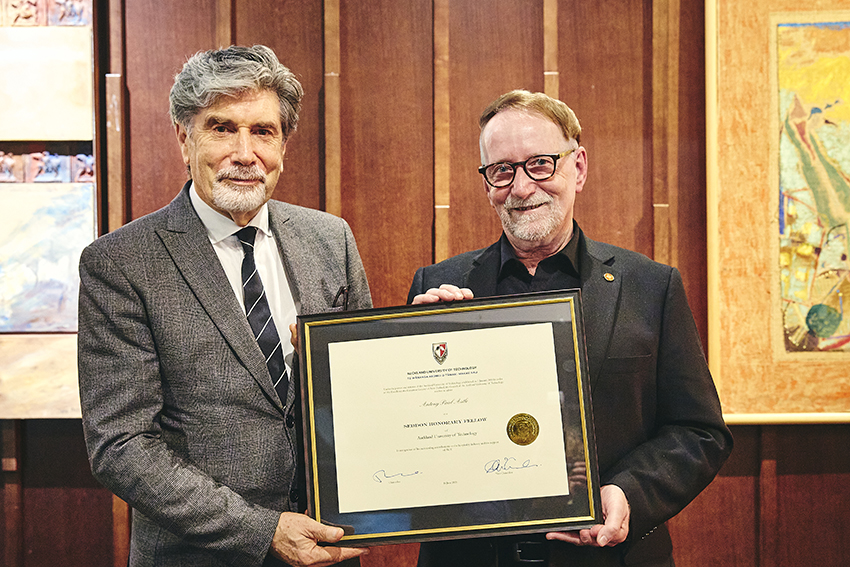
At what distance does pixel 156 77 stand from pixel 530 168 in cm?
166

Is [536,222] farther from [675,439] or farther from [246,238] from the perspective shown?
[246,238]

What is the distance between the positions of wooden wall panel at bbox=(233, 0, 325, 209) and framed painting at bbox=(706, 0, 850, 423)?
1.47m

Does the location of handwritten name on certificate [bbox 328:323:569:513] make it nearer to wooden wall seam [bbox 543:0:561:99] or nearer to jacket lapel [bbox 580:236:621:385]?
jacket lapel [bbox 580:236:621:385]

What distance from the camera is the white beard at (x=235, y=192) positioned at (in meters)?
1.41

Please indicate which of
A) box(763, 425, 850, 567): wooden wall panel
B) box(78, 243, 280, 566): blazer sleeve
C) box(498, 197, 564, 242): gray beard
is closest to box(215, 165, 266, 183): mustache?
box(78, 243, 280, 566): blazer sleeve

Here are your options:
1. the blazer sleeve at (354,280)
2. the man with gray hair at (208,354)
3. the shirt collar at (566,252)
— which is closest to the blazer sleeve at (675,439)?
the shirt collar at (566,252)

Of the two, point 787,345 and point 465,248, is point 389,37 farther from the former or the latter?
point 787,345

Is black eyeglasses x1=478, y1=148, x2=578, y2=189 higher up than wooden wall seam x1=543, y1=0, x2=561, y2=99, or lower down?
lower down

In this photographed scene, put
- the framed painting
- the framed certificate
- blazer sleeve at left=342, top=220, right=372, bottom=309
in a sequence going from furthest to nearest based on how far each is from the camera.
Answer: the framed painting
blazer sleeve at left=342, top=220, right=372, bottom=309
the framed certificate

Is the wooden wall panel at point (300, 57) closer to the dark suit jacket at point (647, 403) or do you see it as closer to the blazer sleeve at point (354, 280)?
the blazer sleeve at point (354, 280)

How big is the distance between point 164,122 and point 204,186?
3.64ft

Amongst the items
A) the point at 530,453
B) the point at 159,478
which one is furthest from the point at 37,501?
the point at 530,453

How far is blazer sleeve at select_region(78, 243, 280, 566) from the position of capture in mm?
1269

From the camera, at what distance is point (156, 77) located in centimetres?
236
